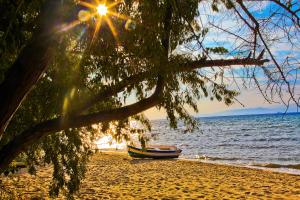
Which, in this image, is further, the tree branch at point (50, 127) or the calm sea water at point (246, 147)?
the calm sea water at point (246, 147)

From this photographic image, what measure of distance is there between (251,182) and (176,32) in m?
12.7

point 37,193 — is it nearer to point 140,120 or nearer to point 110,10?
point 140,120

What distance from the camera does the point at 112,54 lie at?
511 centimetres

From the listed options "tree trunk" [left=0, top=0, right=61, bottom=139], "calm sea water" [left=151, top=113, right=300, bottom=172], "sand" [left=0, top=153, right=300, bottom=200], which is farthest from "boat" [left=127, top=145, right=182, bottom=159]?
"tree trunk" [left=0, top=0, right=61, bottom=139]

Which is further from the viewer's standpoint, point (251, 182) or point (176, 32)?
point (251, 182)

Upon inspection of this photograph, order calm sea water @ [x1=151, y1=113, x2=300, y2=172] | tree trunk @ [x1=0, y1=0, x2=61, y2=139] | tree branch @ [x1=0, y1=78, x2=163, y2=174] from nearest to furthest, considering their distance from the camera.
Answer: tree trunk @ [x1=0, y1=0, x2=61, y2=139] → tree branch @ [x1=0, y1=78, x2=163, y2=174] → calm sea water @ [x1=151, y1=113, x2=300, y2=172]

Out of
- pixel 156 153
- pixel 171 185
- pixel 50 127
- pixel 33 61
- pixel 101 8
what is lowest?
pixel 171 185

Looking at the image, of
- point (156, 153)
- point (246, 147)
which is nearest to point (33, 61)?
point (156, 153)

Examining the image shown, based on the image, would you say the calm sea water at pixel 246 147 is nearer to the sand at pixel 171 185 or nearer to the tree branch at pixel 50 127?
the tree branch at pixel 50 127

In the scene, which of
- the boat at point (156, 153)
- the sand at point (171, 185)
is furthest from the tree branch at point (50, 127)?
the boat at point (156, 153)

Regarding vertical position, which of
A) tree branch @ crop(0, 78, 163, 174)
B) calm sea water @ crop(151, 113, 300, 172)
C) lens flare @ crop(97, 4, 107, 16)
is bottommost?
calm sea water @ crop(151, 113, 300, 172)

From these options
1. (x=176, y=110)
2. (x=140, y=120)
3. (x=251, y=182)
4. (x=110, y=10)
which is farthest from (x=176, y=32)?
(x=251, y=182)

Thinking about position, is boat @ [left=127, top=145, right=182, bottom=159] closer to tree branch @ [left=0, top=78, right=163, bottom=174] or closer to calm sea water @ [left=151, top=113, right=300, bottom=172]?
calm sea water @ [left=151, top=113, right=300, bottom=172]

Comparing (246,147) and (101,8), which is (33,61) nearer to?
(101,8)
